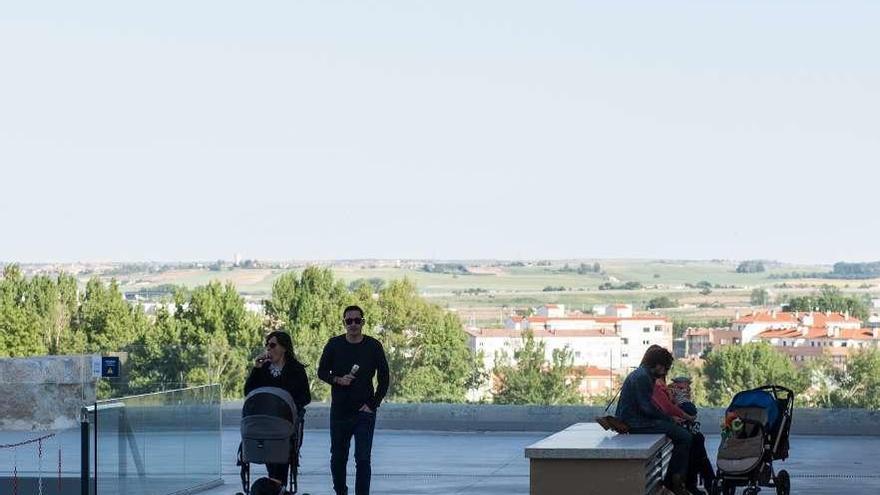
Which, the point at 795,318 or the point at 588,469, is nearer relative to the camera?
the point at 588,469

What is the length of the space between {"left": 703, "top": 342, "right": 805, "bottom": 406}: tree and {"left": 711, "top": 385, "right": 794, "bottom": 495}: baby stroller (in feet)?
125

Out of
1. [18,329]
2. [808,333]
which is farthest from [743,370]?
[808,333]

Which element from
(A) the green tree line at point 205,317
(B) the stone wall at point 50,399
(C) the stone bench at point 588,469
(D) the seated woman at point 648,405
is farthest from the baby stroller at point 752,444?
(A) the green tree line at point 205,317

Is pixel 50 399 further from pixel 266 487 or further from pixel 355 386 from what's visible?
pixel 266 487

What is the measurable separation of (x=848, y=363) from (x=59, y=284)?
66.3 metres

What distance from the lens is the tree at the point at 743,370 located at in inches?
2338

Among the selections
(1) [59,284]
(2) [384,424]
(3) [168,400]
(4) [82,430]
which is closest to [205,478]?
(3) [168,400]

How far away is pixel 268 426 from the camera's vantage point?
499 inches

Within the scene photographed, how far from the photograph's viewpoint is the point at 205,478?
16609mm

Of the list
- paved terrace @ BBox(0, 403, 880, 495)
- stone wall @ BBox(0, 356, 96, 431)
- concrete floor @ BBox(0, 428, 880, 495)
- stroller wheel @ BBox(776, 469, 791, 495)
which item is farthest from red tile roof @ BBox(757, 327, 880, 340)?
stroller wheel @ BBox(776, 469, 791, 495)

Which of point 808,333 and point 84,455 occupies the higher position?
point 84,455

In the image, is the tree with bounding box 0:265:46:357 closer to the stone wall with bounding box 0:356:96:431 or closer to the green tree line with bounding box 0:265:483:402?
the green tree line with bounding box 0:265:483:402

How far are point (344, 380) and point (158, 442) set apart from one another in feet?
8.44

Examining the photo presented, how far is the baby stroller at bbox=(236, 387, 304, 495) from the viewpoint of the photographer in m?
12.6
